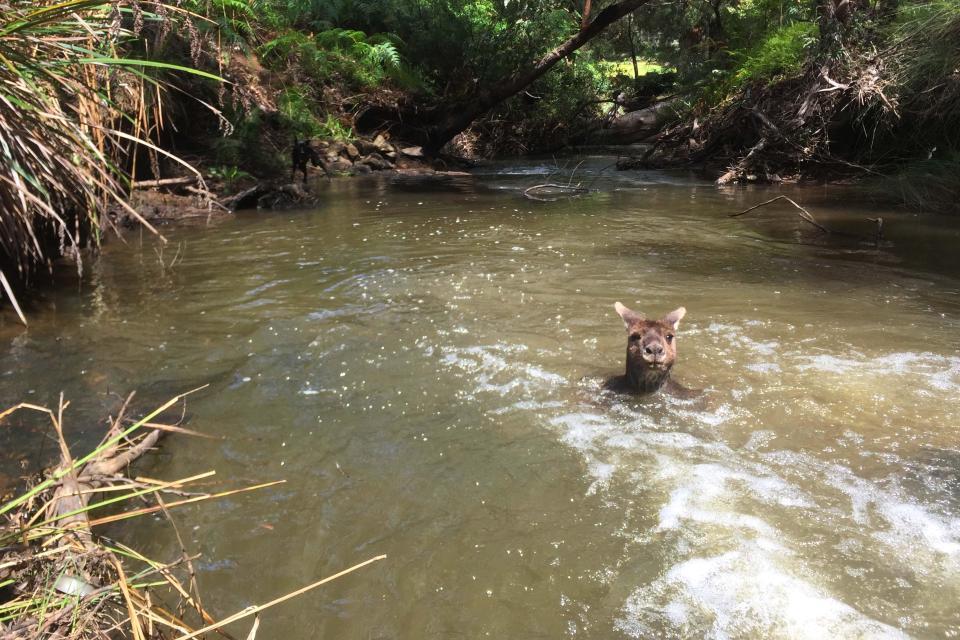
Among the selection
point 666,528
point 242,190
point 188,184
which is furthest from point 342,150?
point 666,528

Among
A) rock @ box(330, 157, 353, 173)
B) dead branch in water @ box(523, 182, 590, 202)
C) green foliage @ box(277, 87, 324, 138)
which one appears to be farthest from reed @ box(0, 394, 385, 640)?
green foliage @ box(277, 87, 324, 138)

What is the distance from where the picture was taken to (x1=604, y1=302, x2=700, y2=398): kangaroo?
15.2 feet

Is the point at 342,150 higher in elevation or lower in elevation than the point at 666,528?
higher

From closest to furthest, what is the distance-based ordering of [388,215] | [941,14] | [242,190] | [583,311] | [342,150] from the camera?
[583,311]
[941,14]
[388,215]
[242,190]
[342,150]

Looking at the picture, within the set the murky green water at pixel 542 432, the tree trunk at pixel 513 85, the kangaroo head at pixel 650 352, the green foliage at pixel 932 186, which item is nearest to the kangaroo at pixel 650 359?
the kangaroo head at pixel 650 352

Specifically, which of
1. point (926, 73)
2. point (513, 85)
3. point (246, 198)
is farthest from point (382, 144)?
point (926, 73)

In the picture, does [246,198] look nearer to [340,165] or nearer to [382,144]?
[340,165]

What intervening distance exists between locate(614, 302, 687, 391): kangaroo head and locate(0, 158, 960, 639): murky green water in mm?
208

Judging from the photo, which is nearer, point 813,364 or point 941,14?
point 813,364

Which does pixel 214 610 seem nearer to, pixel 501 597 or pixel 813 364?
pixel 501 597

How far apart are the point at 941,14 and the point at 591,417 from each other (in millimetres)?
11110

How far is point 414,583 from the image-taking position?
9.51ft

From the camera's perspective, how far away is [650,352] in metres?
4.62

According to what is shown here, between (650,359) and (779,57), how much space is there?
15226mm
